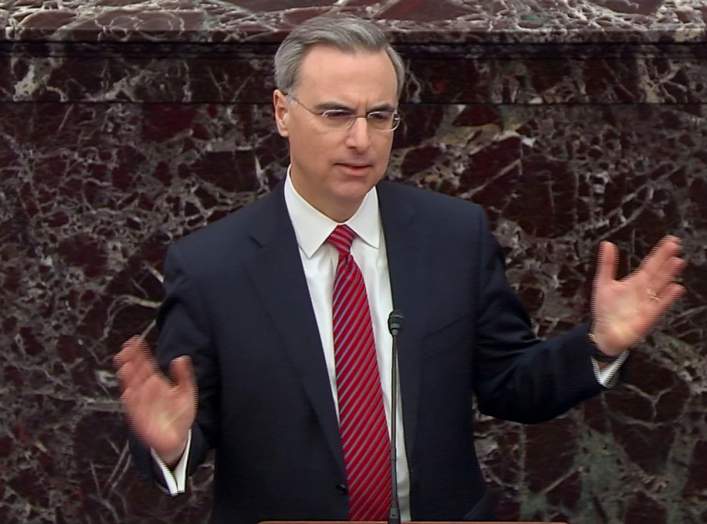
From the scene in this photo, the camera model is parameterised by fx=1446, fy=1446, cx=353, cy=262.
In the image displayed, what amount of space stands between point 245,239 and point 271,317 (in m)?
0.18

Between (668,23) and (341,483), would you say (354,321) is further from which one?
(668,23)

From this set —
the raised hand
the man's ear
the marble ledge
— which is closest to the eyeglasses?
the man's ear

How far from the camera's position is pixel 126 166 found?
12.2 ft

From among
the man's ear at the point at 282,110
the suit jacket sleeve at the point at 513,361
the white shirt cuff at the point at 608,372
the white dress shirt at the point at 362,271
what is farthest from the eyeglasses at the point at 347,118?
the white shirt cuff at the point at 608,372

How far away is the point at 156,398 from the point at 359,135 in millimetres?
625

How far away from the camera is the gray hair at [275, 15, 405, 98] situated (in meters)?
2.74

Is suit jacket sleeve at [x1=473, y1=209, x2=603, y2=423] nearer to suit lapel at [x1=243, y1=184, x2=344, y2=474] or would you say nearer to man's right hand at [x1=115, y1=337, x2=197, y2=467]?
suit lapel at [x1=243, y1=184, x2=344, y2=474]

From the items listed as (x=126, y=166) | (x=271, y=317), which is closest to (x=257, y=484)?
(x=271, y=317)

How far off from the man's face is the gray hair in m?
0.01

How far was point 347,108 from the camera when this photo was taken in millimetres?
2701

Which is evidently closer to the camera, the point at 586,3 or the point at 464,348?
the point at 464,348

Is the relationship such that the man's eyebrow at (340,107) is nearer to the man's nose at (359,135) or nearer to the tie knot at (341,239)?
the man's nose at (359,135)

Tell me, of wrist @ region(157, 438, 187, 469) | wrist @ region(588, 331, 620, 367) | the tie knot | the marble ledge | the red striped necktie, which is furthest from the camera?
the marble ledge

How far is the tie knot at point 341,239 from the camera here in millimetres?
2852
